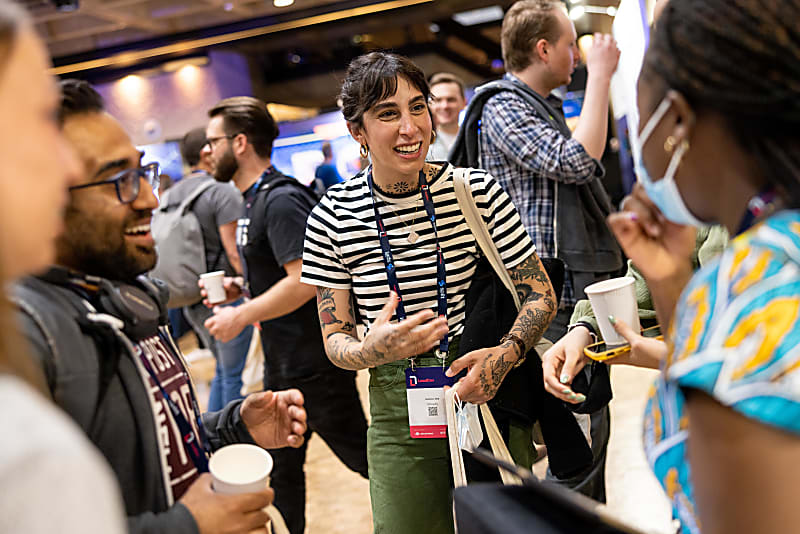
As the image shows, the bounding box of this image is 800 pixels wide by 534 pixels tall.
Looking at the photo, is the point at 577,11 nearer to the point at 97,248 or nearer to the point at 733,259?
the point at 97,248

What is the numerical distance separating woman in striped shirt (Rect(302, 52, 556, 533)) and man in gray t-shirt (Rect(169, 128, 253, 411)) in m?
1.98

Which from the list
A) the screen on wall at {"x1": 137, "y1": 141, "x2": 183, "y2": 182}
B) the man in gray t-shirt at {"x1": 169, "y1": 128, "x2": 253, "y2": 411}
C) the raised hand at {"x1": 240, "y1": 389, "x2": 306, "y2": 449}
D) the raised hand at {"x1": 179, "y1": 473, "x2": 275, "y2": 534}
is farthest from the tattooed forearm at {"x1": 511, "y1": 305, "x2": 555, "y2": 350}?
the screen on wall at {"x1": 137, "y1": 141, "x2": 183, "y2": 182}

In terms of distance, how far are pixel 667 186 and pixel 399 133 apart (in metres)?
1.17

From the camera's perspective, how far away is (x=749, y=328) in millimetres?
786

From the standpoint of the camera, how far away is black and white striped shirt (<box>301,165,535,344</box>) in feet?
6.81

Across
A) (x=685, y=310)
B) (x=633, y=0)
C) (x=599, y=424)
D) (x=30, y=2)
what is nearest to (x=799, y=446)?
(x=685, y=310)

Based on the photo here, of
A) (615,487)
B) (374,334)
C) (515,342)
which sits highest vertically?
(374,334)

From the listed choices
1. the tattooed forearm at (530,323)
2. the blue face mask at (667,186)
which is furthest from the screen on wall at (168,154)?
the blue face mask at (667,186)

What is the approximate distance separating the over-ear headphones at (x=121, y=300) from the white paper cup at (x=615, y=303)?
107cm

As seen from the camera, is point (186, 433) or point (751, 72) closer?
point (751, 72)

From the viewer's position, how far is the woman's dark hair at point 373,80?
2.10 meters

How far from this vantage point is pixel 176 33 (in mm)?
9320

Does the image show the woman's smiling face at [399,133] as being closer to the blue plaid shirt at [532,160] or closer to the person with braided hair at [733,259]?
the blue plaid shirt at [532,160]

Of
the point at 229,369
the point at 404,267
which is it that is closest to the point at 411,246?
the point at 404,267
